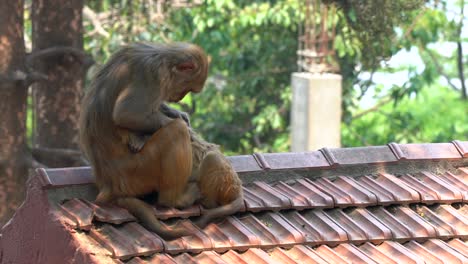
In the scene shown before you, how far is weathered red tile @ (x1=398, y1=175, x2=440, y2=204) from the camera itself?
5.86 metres

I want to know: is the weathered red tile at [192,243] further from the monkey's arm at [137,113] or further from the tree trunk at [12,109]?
the tree trunk at [12,109]

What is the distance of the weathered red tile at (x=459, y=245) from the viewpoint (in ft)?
17.5

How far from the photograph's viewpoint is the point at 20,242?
17.6 feet

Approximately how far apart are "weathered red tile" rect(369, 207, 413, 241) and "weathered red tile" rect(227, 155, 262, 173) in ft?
2.46

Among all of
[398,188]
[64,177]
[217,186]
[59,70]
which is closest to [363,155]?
[398,188]

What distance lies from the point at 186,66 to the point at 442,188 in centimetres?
184

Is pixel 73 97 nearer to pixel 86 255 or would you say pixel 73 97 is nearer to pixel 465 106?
pixel 86 255

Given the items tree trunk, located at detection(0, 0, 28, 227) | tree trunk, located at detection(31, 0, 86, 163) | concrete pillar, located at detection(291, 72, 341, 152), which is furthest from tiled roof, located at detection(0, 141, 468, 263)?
concrete pillar, located at detection(291, 72, 341, 152)

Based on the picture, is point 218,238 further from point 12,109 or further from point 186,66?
point 12,109

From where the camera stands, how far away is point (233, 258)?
4.91 meters

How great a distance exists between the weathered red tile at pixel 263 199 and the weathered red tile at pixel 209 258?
21.8 inches

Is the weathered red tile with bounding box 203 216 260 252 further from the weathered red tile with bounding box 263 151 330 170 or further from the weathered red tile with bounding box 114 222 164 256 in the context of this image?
the weathered red tile with bounding box 263 151 330 170

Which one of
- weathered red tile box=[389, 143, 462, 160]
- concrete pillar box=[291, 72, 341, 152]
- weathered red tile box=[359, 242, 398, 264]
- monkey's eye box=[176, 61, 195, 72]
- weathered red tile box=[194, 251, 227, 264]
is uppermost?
monkey's eye box=[176, 61, 195, 72]

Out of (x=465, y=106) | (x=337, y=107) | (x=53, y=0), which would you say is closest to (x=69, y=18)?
(x=53, y=0)
